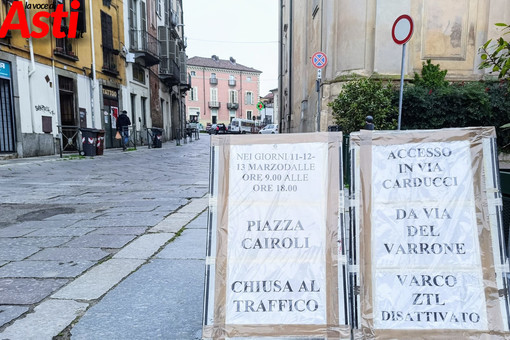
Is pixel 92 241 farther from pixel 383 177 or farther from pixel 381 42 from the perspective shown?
pixel 381 42

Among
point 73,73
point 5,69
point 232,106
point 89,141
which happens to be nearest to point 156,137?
point 73,73

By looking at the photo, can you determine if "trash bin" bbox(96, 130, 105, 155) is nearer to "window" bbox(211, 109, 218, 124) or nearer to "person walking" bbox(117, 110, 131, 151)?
"person walking" bbox(117, 110, 131, 151)

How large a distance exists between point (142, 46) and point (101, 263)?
17.8 m

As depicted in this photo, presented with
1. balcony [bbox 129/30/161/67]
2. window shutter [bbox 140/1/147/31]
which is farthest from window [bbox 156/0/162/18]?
balcony [bbox 129/30/161/67]

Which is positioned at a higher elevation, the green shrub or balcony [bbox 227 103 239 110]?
balcony [bbox 227 103 239 110]

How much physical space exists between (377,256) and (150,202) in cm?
388

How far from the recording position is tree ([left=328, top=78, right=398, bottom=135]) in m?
7.62

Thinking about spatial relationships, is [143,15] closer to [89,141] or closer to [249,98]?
[89,141]

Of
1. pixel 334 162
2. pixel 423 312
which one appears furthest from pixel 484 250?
pixel 334 162

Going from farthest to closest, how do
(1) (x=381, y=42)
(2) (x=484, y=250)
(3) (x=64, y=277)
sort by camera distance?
(1) (x=381, y=42), (3) (x=64, y=277), (2) (x=484, y=250)

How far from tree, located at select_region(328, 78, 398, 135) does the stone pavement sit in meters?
4.15

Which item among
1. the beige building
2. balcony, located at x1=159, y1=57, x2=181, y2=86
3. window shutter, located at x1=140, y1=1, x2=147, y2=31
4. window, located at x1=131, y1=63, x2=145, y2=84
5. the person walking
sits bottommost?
the person walking

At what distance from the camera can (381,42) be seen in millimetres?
8555

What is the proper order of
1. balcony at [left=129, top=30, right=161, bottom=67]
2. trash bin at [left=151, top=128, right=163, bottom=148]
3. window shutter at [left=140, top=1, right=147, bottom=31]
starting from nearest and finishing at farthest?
1. trash bin at [left=151, top=128, right=163, bottom=148]
2. balcony at [left=129, top=30, right=161, bottom=67]
3. window shutter at [left=140, top=1, right=147, bottom=31]
